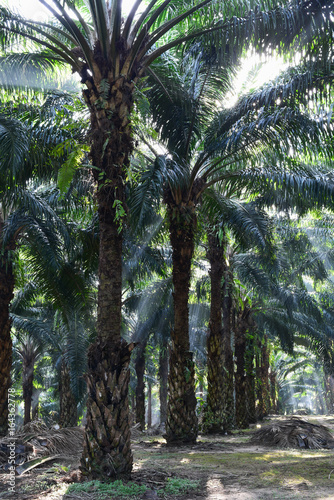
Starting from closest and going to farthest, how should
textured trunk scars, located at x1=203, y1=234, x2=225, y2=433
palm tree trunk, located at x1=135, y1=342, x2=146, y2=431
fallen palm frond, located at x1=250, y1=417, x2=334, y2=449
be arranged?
fallen palm frond, located at x1=250, y1=417, x2=334, y2=449 → textured trunk scars, located at x1=203, y1=234, x2=225, y2=433 → palm tree trunk, located at x1=135, y1=342, x2=146, y2=431

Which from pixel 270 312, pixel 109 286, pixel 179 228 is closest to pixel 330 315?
pixel 270 312

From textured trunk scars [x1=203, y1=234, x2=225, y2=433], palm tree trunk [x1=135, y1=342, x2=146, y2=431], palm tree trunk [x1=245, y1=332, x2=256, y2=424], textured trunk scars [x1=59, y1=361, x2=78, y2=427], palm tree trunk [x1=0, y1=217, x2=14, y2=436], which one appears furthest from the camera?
palm tree trunk [x1=135, y1=342, x2=146, y2=431]

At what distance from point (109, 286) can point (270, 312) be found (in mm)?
17709

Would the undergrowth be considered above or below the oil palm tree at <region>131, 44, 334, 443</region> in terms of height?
below

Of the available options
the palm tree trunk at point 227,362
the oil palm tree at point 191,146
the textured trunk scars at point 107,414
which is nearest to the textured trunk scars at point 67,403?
the palm tree trunk at point 227,362

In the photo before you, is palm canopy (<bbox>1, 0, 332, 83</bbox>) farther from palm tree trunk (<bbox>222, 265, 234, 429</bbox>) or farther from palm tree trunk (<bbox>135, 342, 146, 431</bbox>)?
palm tree trunk (<bbox>135, 342, 146, 431</bbox>)

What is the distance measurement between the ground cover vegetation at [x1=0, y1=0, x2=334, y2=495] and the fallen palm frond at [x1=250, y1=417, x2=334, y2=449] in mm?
1762

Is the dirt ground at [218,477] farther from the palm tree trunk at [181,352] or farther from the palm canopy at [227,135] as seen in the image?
the palm canopy at [227,135]

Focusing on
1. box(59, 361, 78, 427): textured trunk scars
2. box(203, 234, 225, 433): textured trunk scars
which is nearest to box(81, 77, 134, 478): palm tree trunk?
box(203, 234, 225, 433): textured trunk scars

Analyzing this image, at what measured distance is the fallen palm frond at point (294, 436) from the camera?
10203 mm

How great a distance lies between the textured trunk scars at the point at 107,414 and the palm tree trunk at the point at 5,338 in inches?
170

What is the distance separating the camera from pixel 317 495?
4918 millimetres

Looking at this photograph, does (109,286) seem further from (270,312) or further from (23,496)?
(270,312)

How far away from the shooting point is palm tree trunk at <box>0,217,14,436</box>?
961 cm
